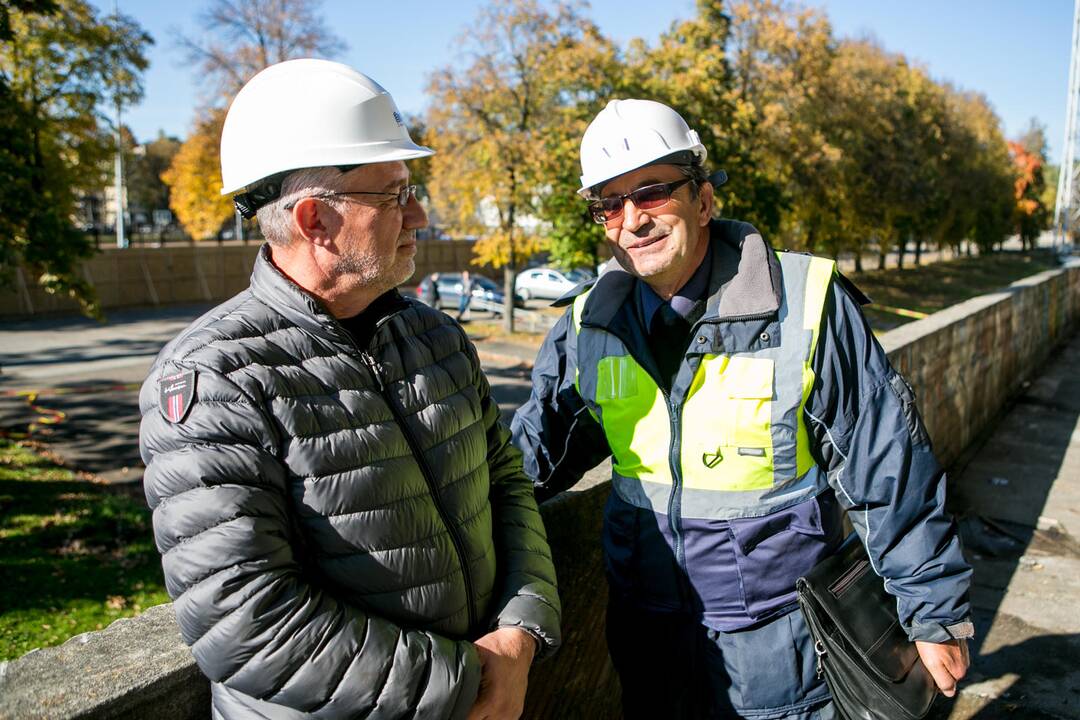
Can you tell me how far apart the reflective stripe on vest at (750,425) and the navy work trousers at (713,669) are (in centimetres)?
33

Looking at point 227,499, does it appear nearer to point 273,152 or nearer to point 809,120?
point 273,152

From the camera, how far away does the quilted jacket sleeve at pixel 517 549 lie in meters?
1.82

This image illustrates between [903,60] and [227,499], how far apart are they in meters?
38.6

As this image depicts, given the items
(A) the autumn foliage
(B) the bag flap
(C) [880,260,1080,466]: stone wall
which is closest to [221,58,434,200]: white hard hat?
(B) the bag flap

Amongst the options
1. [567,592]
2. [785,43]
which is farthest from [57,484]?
[785,43]

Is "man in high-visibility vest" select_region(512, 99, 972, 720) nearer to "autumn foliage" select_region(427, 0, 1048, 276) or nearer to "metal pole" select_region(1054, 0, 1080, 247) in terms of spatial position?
"autumn foliage" select_region(427, 0, 1048, 276)

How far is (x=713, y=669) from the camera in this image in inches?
92.0

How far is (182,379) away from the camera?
1.47m

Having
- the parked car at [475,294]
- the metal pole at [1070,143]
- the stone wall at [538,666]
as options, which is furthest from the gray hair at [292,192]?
the metal pole at [1070,143]

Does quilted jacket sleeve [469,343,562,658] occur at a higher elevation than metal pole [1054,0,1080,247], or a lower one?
lower

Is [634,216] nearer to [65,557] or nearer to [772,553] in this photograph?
[772,553]

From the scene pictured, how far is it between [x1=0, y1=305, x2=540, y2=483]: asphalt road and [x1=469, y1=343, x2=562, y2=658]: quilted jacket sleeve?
32.1 ft

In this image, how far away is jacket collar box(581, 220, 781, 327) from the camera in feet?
7.48

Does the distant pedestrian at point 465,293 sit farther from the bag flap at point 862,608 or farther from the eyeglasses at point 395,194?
the eyeglasses at point 395,194
